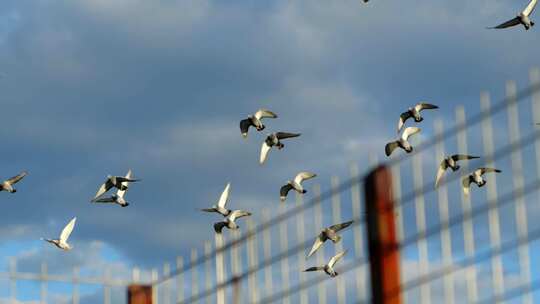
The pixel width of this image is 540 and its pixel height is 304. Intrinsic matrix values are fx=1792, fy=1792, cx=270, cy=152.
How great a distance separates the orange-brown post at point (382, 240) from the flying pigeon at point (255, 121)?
144 feet

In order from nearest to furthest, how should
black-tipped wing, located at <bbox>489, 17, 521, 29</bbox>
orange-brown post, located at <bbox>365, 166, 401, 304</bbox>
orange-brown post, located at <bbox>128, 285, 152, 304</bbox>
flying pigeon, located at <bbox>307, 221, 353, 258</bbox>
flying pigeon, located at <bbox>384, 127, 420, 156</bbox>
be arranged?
orange-brown post, located at <bbox>365, 166, 401, 304</bbox>, flying pigeon, located at <bbox>307, 221, 353, 258</bbox>, orange-brown post, located at <bbox>128, 285, 152, 304</bbox>, flying pigeon, located at <bbox>384, 127, 420, 156</bbox>, black-tipped wing, located at <bbox>489, 17, 521, 29</bbox>

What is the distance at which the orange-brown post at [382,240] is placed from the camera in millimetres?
14023

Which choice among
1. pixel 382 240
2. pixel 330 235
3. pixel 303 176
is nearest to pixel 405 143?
pixel 303 176

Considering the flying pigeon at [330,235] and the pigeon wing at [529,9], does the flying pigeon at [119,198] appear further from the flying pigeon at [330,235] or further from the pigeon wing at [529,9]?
the flying pigeon at [330,235]

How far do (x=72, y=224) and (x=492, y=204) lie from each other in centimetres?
4632

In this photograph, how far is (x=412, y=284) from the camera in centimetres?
1359

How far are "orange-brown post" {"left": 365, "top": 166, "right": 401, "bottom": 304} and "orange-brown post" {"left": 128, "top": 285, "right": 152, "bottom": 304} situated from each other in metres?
6.30

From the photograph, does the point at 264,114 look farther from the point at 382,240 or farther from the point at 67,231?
the point at 382,240

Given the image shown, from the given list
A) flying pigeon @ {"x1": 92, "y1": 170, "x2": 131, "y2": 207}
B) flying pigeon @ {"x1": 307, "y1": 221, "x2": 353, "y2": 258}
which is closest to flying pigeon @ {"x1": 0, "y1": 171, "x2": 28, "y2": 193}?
flying pigeon @ {"x1": 92, "y1": 170, "x2": 131, "y2": 207}

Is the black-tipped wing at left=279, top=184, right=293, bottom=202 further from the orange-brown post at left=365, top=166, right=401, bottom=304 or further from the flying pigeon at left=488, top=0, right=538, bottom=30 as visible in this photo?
the orange-brown post at left=365, top=166, right=401, bottom=304

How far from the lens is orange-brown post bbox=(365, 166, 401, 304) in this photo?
14023mm

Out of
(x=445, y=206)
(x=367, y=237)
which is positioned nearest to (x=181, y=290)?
(x=367, y=237)

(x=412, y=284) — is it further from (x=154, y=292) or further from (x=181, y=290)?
(x=154, y=292)

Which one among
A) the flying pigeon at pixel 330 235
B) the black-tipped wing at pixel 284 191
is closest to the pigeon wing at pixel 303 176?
the black-tipped wing at pixel 284 191
